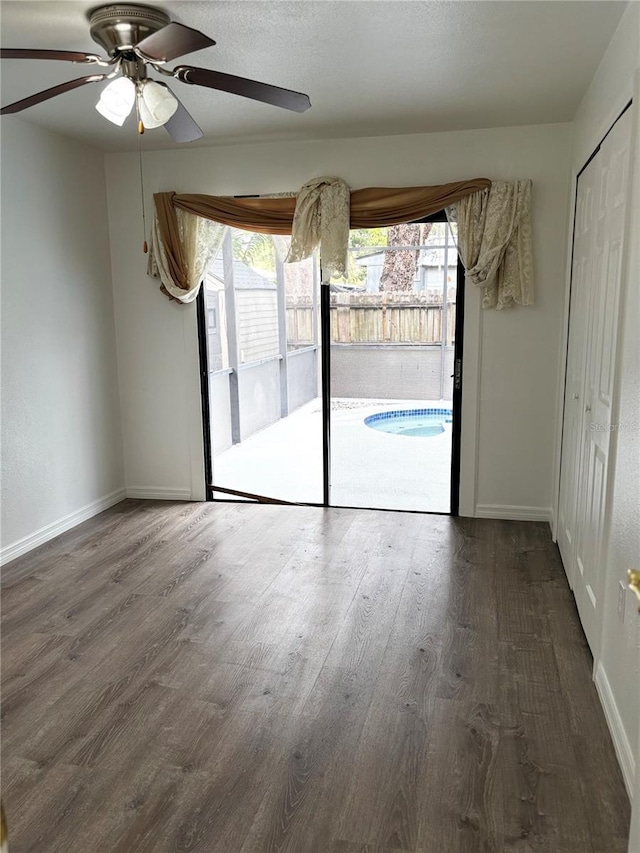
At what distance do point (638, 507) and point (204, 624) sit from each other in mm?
1986

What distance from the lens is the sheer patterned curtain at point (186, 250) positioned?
4574mm

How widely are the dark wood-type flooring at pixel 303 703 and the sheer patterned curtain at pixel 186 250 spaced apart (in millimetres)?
1891

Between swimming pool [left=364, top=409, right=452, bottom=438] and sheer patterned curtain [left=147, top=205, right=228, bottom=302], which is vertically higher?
sheer patterned curtain [left=147, top=205, right=228, bottom=302]

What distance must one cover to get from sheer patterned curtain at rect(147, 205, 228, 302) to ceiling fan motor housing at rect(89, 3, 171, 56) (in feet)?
6.60

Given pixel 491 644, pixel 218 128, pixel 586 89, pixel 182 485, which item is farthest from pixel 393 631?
pixel 218 128

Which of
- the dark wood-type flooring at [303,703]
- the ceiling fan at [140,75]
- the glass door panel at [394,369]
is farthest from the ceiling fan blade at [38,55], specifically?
the glass door panel at [394,369]

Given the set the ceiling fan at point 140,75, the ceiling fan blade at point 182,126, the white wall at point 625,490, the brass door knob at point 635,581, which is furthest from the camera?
the ceiling fan blade at point 182,126

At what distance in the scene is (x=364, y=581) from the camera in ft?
11.5

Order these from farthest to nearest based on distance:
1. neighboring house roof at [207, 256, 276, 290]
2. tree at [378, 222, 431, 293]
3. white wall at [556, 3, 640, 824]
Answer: neighboring house roof at [207, 256, 276, 290]
tree at [378, 222, 431, 293]
white wall at [556, 3, 640, 824]

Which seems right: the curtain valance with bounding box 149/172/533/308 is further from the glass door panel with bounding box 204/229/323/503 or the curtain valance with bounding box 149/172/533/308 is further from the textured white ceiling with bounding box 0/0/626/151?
the textured white ceiling with bounding box 0/0/626/151

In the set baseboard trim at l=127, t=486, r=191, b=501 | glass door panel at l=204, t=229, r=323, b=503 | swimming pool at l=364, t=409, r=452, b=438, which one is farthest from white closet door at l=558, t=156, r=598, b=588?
baseboard trim at l=127, t=486, r=191, b=501

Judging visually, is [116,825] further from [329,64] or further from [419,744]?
[329,64]

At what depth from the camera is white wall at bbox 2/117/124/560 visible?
3.84 metres

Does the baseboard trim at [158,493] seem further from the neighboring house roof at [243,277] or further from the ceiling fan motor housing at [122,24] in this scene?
the ceiling fan motor housing at [122,24]
